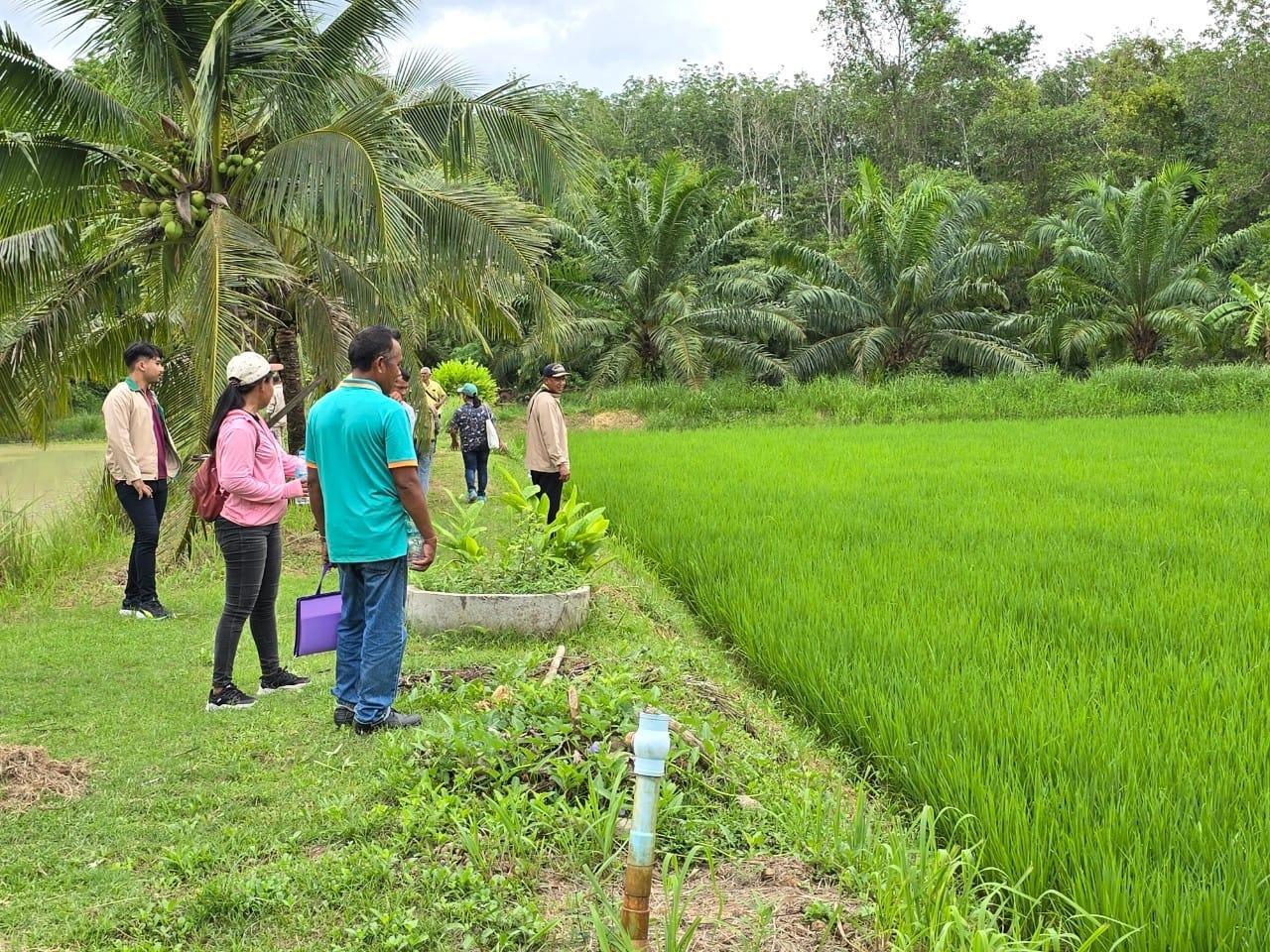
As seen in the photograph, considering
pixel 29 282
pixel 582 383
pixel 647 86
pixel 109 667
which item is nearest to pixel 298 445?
pixel 29 282

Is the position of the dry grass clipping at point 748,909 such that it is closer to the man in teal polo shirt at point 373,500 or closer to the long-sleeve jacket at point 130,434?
the man in teal polo shirt at point 373,500

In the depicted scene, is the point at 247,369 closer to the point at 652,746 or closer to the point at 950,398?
the point at 652,746

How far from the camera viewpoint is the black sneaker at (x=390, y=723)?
4.03 m

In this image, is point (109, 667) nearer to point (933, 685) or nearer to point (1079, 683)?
point (933, 685)

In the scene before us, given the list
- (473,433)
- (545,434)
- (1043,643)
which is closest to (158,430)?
(545,434)

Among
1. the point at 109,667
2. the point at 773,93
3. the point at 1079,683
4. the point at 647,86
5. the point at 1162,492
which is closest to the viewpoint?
the point at 1079,683

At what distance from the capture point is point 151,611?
21.8 ft

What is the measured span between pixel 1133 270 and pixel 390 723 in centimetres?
2184

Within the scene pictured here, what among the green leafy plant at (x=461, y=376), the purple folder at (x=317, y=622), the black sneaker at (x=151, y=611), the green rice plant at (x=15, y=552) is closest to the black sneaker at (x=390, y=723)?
the purple folder at (x=317, y=622)

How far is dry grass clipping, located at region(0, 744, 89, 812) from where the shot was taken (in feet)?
11.3

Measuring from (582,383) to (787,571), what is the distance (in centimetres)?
2112

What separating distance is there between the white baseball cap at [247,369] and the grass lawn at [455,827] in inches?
55.1

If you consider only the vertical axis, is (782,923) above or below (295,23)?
below

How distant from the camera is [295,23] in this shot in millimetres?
8047
